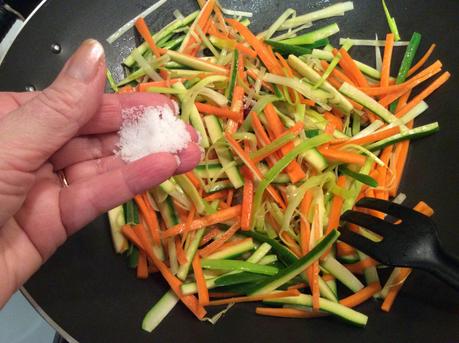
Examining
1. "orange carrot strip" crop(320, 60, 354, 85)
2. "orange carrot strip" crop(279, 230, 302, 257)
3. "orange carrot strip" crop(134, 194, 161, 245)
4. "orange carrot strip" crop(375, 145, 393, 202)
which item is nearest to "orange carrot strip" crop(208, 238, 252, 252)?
"orange carrot strip" crop(279, 230, 302, 257)

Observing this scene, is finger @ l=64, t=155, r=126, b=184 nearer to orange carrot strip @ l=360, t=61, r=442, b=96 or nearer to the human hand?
the human hand

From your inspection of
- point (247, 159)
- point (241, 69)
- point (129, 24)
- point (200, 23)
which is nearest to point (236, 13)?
point (200, 23)

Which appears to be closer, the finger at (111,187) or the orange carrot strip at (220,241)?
the finger at (111,187)

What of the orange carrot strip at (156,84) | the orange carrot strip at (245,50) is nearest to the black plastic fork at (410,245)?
the orange carrot strip at (245,50)

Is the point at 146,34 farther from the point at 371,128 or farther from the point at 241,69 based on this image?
the point at 371,128

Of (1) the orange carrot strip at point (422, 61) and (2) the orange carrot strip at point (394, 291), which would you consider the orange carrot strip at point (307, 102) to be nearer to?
(1) the orange carrot strip at point (422, 61)

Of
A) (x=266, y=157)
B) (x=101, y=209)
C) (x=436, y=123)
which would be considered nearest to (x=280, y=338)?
(x=266, y=157)

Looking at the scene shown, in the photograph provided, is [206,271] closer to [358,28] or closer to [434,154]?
[434,154]
